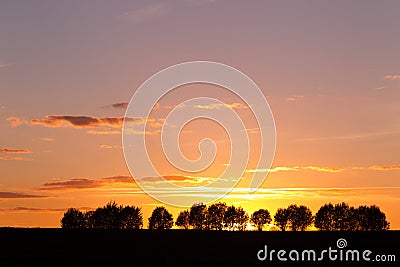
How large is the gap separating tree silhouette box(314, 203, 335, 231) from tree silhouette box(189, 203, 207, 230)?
28913mm

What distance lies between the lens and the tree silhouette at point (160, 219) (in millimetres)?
163250

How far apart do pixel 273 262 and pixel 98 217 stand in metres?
110

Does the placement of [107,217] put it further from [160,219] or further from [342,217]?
[342,217]

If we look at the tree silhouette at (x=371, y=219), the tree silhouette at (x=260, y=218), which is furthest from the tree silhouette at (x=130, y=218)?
the tree silhouette at (x=371, y=219)

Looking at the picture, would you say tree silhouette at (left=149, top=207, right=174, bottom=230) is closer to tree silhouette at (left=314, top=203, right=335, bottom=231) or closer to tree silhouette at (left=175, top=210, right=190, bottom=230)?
tree silhouette at (left=175, top=210, right=190, bottom=230)

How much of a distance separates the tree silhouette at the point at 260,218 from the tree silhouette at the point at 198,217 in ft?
43.2

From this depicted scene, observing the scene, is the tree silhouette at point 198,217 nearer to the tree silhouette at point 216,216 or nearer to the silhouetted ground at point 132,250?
the tree silhouette at point 216,216

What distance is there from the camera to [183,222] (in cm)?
16312

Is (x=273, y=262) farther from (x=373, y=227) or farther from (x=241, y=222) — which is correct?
(x=241, y=222)

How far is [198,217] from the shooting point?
16362cm

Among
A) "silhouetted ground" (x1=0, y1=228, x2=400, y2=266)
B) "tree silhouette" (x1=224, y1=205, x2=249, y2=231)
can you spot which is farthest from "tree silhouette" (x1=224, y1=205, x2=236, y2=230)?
"silhouetted ground" (x1=0, y1=228, x2=400, y2=266)

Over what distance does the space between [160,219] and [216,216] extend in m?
14.7

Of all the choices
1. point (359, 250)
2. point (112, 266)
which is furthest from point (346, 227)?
point (112, 266)

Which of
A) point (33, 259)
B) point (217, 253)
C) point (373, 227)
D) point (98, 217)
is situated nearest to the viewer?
point (33, 259)
